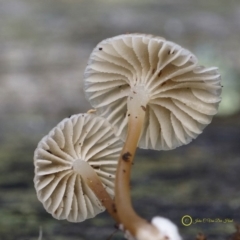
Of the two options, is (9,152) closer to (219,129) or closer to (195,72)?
(219,129)

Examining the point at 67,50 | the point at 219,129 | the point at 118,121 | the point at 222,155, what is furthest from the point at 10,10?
the point at 118,121

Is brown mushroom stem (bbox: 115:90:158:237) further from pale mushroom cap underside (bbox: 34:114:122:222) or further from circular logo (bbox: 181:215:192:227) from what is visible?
circular logo (bbox: 181:215:192:227)

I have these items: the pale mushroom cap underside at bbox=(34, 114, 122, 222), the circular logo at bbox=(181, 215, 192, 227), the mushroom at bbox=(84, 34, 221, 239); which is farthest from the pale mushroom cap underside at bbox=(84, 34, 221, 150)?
the circular logo at bbox=(181, 215, 192, 227)

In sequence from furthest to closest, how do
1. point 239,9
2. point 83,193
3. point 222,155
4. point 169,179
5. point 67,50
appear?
point 239,9 < point 67,50 < point 222,155 < point 169,179 < point 83,193

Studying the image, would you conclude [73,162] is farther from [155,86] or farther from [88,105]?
[88,105]
